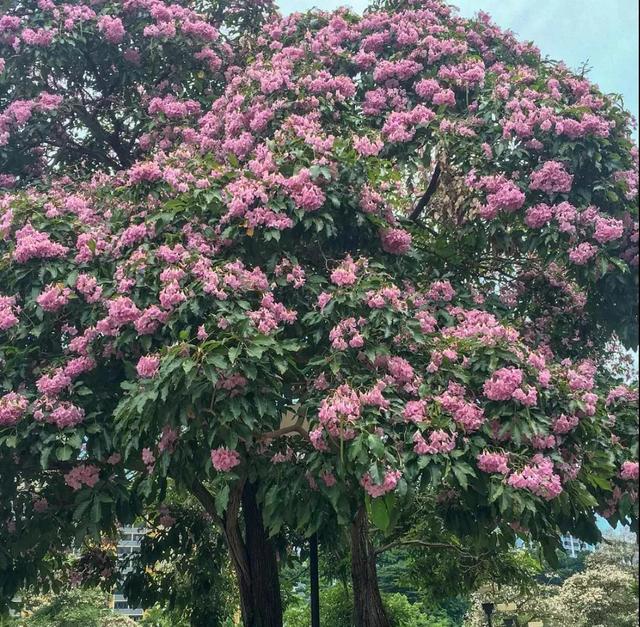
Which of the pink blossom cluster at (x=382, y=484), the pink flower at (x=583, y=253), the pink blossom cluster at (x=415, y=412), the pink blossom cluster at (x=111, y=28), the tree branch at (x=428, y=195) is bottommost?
the pink blossom cluster at (x=382, y=484)

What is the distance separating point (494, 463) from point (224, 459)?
160 centimetres

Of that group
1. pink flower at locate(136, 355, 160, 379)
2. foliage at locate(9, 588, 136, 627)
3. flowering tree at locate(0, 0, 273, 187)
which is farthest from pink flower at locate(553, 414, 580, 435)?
foliage at locate(9, 588, 136, 627)

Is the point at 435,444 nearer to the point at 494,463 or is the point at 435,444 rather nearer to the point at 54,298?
the point at 494,463

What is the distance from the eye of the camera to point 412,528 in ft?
27.0

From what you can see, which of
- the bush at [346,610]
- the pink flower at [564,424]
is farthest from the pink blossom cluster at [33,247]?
the bush at [346,610]

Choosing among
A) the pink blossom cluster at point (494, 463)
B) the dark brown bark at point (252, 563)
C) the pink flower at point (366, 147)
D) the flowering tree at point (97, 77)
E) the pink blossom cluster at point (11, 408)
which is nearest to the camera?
the pink blossom cluster at point (494, 463)

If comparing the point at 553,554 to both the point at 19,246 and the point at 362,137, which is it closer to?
the point at 362,137

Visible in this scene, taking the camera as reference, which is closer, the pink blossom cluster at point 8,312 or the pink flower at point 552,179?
the pink blossom cluster at point 8,312

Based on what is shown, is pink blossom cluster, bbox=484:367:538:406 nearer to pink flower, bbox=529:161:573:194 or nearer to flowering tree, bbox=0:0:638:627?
flowering tree, bbox=0:0:638:627

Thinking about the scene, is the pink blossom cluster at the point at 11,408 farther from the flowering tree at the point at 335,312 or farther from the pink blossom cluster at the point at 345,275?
the pink blossom cluster at the point at 345,275

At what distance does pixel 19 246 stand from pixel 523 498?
3.80 metres

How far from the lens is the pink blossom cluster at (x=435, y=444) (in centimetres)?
413

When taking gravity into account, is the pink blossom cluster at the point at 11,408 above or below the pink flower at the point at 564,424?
above

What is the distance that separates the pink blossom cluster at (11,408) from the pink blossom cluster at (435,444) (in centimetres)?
259
